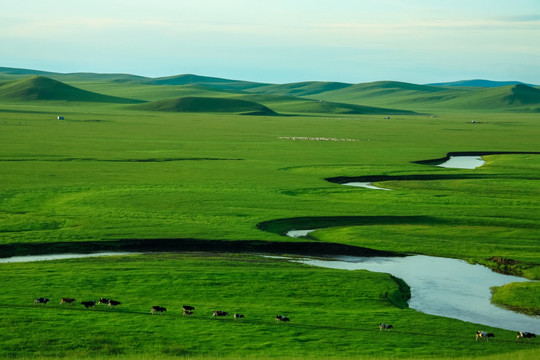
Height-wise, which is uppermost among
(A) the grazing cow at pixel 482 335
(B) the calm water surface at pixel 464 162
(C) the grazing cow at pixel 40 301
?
(B) the calm water surface at pixel 464 162

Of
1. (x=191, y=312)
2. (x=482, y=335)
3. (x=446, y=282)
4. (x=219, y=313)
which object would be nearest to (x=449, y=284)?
(x=446, y=282)

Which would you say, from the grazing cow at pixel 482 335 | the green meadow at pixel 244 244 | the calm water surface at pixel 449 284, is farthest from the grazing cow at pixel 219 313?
the grazing cow at pixel 482 335

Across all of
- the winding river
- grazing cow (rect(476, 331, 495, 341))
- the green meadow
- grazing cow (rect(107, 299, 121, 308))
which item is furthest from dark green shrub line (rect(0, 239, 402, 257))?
grazing cow (rect(476, 331, 495, 341))

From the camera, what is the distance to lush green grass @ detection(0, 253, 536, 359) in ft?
73.0

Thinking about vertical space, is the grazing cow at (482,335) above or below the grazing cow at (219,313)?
above

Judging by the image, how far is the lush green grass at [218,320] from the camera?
22266mm

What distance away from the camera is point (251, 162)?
77.7m

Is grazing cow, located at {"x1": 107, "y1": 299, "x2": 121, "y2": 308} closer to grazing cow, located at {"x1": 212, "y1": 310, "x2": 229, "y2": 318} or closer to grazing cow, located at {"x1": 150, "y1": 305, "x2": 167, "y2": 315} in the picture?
grazing cow, located at {"x1": 150, "y1": 305, "x2": 167, "y2": 315}

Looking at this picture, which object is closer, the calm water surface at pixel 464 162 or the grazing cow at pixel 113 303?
the grazing cow at pixel 113 303

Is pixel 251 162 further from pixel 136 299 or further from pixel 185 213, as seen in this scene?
pixel 136 299

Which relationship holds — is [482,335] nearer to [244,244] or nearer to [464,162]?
[244,244]

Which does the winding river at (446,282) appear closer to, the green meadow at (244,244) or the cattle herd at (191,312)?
the green meadow at (244,244)

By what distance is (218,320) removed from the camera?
24859mm

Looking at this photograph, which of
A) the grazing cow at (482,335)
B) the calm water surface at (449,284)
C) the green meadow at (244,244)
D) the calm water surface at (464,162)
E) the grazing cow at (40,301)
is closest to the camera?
the green meadow at (244,244)
